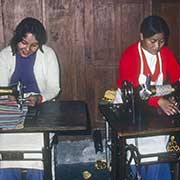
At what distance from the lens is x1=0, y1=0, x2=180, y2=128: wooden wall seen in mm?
4402

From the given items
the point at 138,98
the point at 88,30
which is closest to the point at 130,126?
the point at 138,98

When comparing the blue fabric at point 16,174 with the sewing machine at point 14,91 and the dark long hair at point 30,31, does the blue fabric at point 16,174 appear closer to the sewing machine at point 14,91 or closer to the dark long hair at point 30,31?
the sewing machine at point 14,91

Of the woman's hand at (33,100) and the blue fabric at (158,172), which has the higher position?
the woman's hand at (33,100)

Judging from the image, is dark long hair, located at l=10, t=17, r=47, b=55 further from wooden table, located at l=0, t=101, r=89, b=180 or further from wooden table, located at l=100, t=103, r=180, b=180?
wooden table, located at l=100, t=103, r=180, b=180

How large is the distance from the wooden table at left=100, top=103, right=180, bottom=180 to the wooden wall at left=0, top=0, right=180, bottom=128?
1.53 m

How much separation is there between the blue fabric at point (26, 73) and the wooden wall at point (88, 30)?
3.51 feet

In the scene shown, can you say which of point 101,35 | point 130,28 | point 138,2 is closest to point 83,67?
point 101,35

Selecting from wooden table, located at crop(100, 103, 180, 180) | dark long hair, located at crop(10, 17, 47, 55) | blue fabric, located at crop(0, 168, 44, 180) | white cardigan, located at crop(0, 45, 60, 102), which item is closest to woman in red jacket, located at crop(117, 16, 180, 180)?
wooden table, located at crop(100, 103, 180, 180)

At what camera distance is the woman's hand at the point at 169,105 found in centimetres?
296

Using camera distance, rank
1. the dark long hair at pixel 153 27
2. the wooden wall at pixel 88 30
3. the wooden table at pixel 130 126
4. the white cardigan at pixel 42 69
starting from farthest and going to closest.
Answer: the wooden wall at pixel 88 30 → the white cardigan at pixel 42 69 → the dark long hair at pixel 153 27 → the wooden table at pixel 130 126

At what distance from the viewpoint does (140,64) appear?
326cm

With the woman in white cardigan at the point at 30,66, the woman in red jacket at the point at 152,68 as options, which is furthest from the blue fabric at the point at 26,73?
the woman in red jacket at the point at 152,68

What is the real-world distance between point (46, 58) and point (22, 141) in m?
0.90

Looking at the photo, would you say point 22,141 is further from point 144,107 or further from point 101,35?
point 101,35
